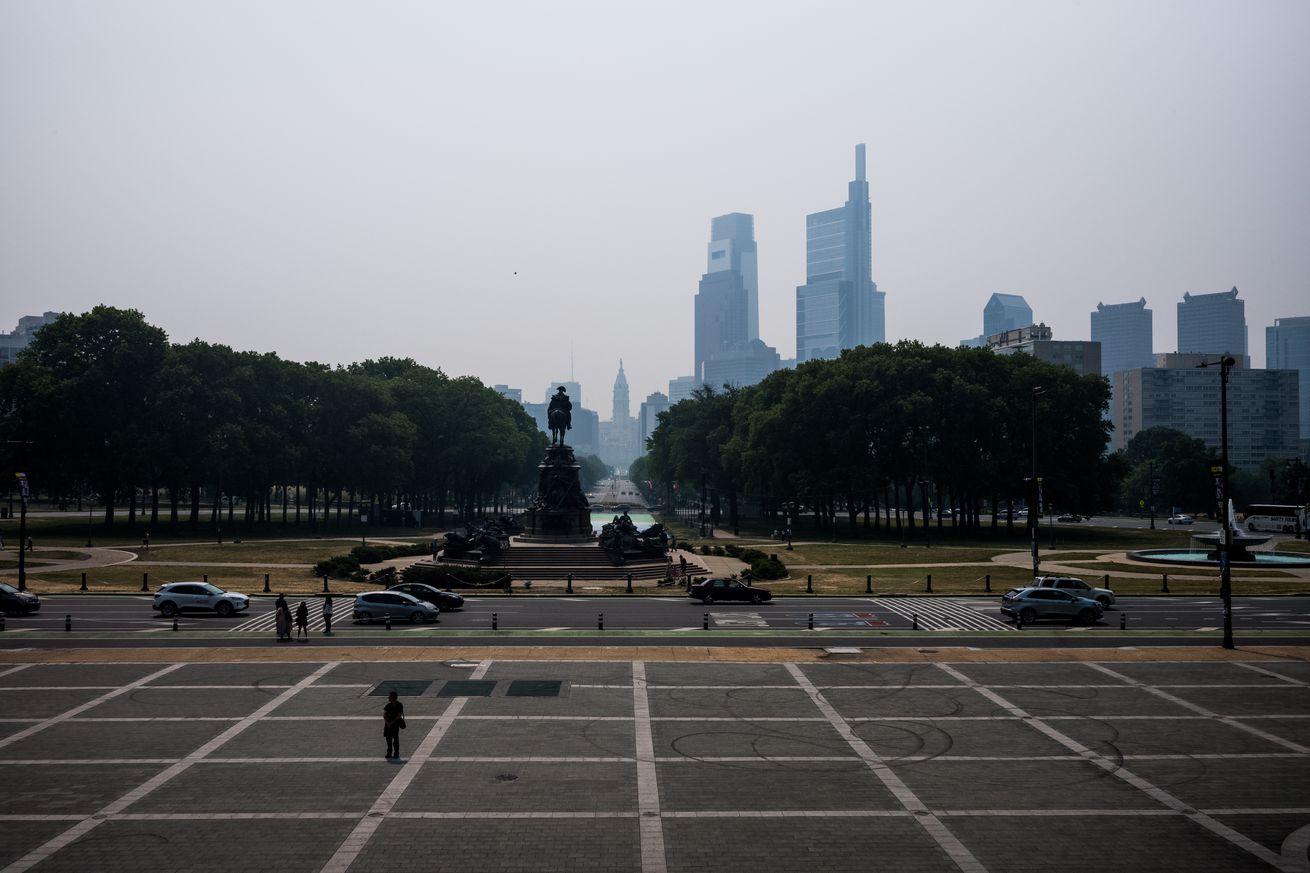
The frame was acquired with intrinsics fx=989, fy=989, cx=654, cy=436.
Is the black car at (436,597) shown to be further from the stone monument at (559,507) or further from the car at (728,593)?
the stone monument at (559,507)

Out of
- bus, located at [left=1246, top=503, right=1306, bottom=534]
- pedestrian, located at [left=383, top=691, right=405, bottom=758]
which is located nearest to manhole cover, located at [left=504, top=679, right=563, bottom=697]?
pedestrian, located at [left=383, top=691, right=405, bottom=758]

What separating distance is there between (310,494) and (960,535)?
65521 mm

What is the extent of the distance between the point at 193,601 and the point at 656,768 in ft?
97.7

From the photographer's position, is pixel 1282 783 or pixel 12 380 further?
pixel 12 380

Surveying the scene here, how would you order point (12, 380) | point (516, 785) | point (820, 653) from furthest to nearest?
point (12, 380), point (820, 653), point (516, 785)

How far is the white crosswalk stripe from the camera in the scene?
132ft

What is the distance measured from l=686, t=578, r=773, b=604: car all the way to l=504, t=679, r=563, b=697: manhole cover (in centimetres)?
1998

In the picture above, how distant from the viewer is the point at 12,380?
84812 millimetres

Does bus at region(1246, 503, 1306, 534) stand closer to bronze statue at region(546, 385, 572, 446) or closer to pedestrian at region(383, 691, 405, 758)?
bronze statue at region(546, 385, 572, 446)

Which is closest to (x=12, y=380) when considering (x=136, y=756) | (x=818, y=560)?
(x=818, y=560)

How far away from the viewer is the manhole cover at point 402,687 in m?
27.5

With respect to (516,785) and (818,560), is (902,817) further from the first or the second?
(818,560)

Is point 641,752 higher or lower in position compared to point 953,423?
lower

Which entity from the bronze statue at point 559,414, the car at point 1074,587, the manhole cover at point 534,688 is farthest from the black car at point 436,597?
the bronze statue at point 559,414
